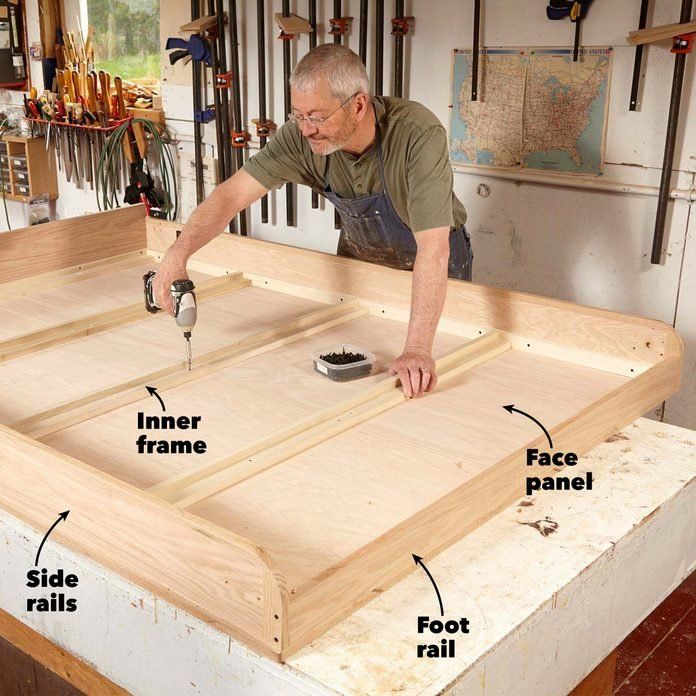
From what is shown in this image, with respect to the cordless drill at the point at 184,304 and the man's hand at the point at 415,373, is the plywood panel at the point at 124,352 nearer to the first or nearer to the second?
the cordless drill at the point at 184,304

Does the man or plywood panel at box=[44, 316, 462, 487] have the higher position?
the man

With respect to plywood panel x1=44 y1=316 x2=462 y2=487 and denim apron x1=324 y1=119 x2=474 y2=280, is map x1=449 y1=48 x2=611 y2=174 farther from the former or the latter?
plywood panel x1=44 y1=316 x2=462 y2=487

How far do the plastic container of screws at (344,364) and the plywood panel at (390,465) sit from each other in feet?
0.72

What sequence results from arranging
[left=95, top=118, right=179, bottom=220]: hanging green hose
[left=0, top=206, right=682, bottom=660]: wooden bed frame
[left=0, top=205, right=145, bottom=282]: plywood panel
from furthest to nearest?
[left=95, top=118, right=179, bottom=220]: hanging green hose, [left=0, top=205, right=145, bottom=282]: plywood panel, [left=0, top=206, right=682, bottom=660]: wooden bed frame

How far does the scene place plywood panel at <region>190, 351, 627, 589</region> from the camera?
1550 mm

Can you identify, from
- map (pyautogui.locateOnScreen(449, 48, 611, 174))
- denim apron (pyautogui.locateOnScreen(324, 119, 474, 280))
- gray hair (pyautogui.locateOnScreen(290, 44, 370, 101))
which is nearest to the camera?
gray hair (pyautogui.locateOnScreen(290, 44, 370, 101))

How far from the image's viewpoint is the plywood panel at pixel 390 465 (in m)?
1.55

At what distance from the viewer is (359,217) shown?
2975 millimetres

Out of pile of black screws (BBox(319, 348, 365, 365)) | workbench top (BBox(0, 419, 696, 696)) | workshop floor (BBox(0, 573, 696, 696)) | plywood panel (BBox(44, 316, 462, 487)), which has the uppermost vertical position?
pile of black screws (BBox(319, 348, 365, 365))

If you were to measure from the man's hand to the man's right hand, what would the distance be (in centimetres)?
74

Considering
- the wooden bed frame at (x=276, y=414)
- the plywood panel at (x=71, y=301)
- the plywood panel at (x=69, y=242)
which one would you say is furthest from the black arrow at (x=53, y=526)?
the plywood panel at (x=69, y=242)

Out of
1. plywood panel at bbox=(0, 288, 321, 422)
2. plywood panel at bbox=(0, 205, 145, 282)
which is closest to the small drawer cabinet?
plywood panel at bbox=(0, 205, 145, 282)

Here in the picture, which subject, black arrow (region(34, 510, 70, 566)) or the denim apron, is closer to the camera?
black arrow (region(34, 510, 70, 566))

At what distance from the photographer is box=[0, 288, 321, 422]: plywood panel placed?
87.3 inches
